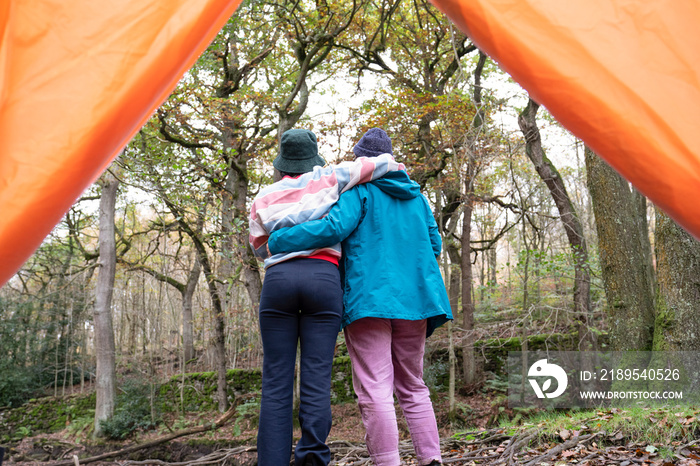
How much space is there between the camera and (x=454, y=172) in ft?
28.8

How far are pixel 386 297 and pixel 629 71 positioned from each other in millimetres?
1562

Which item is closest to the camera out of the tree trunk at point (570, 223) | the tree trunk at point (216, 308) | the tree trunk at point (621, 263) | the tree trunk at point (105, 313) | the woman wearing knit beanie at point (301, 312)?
the woman wearing knit beanie at point (301, 312)

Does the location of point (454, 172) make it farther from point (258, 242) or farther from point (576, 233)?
point (258, 242)

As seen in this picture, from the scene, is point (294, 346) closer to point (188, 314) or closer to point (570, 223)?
point (570, 223)

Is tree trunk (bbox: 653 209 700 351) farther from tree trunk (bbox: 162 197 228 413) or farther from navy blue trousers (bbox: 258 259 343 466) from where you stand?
tree trunk (bbox: 162 197 228 413)

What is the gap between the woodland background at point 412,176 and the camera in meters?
5.99

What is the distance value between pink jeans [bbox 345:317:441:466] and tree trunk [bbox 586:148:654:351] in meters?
4.15

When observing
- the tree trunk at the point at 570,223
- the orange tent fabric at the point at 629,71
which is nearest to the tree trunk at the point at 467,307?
the tree trunk at the point at 570,223

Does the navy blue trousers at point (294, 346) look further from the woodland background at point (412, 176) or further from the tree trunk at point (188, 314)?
the tree trunk at point (188, 314)

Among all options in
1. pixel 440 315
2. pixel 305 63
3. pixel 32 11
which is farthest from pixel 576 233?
pixel 32 11

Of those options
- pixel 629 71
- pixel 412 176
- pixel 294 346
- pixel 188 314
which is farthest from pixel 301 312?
pixel 188 314

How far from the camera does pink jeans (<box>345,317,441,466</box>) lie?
2.28 m

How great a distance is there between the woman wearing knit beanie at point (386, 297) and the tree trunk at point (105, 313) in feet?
33.9

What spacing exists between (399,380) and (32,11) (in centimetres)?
212
